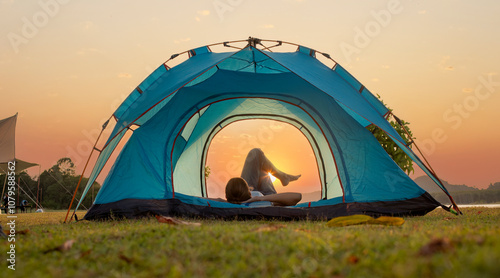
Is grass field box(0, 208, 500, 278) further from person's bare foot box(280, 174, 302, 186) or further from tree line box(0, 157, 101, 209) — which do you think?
tree line box(0, 157, 101, 209)

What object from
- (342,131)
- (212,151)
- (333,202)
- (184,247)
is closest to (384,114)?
(342,131)

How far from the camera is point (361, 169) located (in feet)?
19.3

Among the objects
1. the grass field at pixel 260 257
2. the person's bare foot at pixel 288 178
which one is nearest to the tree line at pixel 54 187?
the person's bare foot at pixel 288 178

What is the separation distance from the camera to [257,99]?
716 centimetres

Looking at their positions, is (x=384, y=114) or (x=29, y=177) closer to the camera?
(x=384, y=114)

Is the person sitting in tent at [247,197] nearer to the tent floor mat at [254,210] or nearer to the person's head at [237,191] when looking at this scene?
the person's head at [237,191]

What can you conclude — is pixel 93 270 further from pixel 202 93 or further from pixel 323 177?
pixel 323 177

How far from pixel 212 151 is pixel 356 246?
19.5 feet

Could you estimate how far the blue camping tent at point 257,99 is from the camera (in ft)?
18.0

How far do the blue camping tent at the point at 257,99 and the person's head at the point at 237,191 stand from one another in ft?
1.42

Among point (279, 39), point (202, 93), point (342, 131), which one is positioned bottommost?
point (342, 131)

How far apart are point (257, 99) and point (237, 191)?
186cm

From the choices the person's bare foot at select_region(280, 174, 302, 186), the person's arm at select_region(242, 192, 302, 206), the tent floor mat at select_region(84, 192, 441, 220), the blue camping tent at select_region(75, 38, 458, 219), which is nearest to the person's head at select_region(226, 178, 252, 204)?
the person's arm at select_region(242, 192, 302, 206)

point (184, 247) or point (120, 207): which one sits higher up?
point (120, 207)
